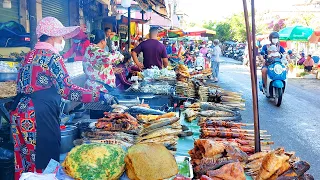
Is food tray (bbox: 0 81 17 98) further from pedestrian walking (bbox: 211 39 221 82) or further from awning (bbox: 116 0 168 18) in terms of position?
pedestrian walking (bbox: 211 39 221 82)

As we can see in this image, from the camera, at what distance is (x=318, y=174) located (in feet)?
14.9

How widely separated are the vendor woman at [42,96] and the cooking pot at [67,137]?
7.8 inches

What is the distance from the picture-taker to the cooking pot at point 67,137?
3.26 m

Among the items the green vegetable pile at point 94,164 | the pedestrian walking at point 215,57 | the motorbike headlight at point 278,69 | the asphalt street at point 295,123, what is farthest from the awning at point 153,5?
the pedestrian walking at point 215,57

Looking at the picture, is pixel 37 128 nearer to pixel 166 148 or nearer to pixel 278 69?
pixel 166 148

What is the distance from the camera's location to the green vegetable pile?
2.23 m

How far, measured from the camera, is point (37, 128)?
2.94 metres

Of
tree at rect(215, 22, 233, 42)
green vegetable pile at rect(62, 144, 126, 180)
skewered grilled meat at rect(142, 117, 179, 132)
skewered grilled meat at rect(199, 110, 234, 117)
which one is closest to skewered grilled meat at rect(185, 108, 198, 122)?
skewered grilled meat at rect(199, 110, 234, 117)

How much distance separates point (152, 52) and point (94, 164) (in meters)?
5.87

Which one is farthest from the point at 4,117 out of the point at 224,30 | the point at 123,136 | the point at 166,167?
the point at 224,30

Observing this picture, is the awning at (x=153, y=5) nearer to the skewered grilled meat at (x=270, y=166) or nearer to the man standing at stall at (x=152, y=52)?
the man standing at stall at (x=152, y=52)

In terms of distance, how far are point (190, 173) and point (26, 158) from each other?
1.50 meters

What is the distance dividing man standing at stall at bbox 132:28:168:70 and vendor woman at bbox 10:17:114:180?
4834 mm

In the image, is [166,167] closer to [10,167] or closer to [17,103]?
[17,103]
